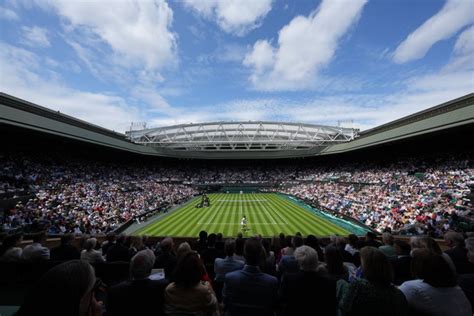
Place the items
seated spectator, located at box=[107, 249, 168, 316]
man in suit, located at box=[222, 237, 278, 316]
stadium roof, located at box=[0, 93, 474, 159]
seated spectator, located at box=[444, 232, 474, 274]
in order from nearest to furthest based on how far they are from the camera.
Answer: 1. seated spectator, located at box=[107, 249, 168, 316]
2. man in suit, located at box=[222, 237, 278, 316]
3. seated spectator, located at box=[444, 232, 474, 274]
4. stadium roof, located at box=[0, 93, 474, 159]

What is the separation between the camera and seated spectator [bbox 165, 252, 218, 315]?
2355 millimetres

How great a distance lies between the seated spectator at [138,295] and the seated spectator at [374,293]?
206cm

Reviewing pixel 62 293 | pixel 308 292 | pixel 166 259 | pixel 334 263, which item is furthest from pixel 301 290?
pixel 166 259

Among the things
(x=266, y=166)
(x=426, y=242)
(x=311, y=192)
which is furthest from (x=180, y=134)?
(x=426, y=242)

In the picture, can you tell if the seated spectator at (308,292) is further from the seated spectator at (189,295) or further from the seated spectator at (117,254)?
the seated spectator at (117,254)

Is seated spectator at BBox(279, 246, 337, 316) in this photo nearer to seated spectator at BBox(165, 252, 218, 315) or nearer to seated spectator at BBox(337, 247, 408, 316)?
seated spectator at BBox(337, 247, 408, 316)

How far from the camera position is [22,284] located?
480cm

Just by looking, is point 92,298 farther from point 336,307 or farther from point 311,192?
point 311,192

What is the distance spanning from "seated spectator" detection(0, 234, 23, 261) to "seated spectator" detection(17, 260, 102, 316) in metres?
5.79

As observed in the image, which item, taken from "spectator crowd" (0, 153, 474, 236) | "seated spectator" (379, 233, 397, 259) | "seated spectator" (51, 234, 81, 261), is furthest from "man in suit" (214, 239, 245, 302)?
"spectator crowd" (0, 153, 474, 236)

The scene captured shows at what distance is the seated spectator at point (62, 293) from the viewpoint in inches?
45.4

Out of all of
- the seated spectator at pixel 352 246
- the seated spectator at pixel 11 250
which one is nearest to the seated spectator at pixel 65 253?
the seated spectator at pixel 11 250

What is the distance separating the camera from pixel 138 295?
A: 100 inches

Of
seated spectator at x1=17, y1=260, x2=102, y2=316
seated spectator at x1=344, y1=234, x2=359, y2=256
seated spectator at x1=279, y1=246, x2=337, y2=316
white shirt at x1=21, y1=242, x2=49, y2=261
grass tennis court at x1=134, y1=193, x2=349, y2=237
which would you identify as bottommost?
grass tennis court at x1=134, y1=193, x2=349, y2=237
